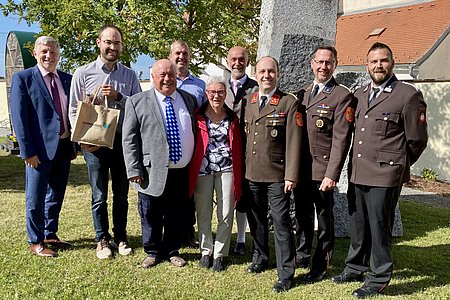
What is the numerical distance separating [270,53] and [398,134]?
241 cm

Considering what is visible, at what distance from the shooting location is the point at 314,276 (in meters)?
4.09

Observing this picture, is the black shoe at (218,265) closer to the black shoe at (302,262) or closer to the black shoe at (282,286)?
the black shoe at (282,286)

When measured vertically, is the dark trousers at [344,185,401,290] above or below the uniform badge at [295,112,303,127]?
below

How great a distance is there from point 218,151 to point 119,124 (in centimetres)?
97

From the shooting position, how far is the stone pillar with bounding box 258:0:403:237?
5.38 metres

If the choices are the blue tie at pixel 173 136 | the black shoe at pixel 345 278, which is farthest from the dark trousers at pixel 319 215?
the blue tie at pixel 173 136

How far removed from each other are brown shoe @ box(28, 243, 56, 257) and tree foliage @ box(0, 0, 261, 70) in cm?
520

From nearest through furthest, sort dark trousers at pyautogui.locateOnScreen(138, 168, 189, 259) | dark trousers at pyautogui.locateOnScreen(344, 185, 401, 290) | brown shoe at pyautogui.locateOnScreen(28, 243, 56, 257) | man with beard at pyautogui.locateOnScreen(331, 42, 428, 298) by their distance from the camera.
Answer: man with beard at pyautogui.locateOnScreen(331, 42, 428, 298), dark trousers at pyautogui.locateOnScreen(344, 185, 401, 290), dark trousers at pyautogui.locateOnScreen(138, 168, 189, 259), brown shoe at pyautogui.locateOnScreen(28, 243, 56, 257)

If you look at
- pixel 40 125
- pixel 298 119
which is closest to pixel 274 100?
pixel 298 119

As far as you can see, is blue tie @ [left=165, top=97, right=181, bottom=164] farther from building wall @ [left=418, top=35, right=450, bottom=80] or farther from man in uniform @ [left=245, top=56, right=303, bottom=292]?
building wall @ [left=418, top=35, right=450, bottom=80]

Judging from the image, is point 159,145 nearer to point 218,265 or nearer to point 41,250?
point 218,265

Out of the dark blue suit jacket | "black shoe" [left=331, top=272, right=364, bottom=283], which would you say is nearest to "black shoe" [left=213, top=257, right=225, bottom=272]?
"black shoe" [left=331, top=272, right=364, bottom=283]

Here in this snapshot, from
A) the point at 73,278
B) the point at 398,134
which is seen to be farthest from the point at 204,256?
the point at 398,134

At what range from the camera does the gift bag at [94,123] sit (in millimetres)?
4035
